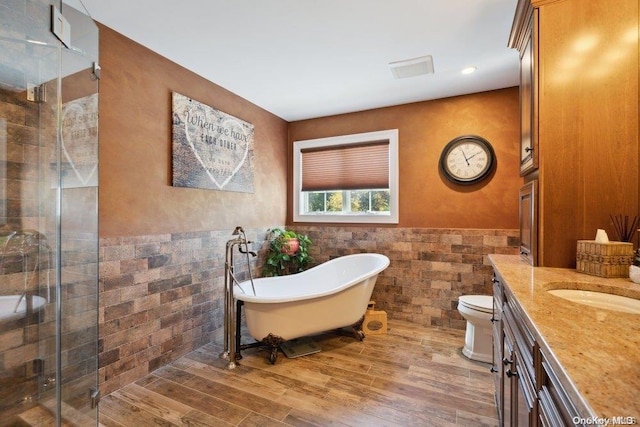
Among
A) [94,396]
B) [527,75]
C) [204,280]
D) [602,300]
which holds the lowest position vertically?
[94,396]

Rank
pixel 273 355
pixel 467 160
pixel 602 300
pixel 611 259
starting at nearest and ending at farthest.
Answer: pixel 602 300, pixel 611 259, pixel 273 355, pixel 467 160

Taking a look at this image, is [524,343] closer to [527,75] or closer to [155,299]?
[527,75]

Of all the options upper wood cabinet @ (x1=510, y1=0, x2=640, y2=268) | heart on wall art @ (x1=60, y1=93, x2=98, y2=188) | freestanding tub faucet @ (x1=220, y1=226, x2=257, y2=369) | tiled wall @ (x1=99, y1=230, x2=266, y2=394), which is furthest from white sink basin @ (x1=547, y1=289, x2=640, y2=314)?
heart on wall art @ (x1=60, y1=93, x2=98, y2=188)

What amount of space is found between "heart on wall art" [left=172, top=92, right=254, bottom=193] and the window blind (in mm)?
886

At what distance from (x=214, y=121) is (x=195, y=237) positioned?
111 centimetres

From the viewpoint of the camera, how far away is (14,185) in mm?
1587

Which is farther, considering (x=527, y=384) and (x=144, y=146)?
(x=144, y=146)

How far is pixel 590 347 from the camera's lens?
637mm

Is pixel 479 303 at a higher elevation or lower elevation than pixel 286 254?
lower

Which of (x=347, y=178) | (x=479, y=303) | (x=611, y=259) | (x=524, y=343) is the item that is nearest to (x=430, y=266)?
(x=479, y=303)

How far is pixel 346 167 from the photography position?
3680 millimetres

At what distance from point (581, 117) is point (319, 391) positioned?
222cm

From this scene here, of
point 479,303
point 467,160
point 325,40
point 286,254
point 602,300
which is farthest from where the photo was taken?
point 286,254

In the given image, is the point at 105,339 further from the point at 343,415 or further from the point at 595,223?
the point at 595,223
